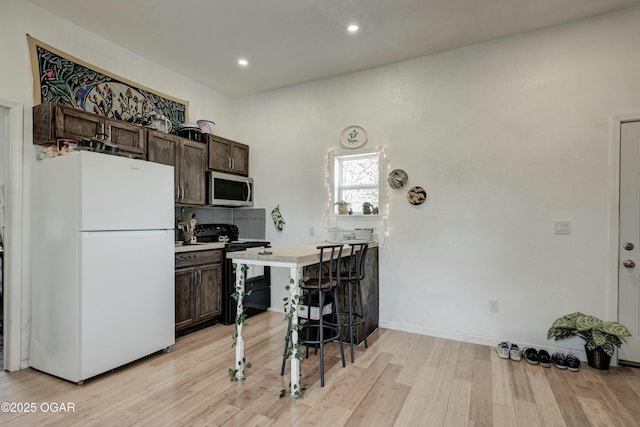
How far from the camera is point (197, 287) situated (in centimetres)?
353

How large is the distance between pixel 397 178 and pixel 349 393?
7.23 feet

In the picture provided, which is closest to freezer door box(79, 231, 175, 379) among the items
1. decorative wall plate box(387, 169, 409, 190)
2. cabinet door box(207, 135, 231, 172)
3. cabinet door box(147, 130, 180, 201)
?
cabinet door box(147, 130, 180, 201)

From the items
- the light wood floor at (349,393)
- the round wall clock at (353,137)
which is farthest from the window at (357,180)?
the light wood floor at (349,393)

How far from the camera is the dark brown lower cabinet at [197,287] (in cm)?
336

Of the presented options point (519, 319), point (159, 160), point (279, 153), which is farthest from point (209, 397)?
point (279, 153)

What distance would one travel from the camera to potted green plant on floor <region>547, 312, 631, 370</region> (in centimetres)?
261

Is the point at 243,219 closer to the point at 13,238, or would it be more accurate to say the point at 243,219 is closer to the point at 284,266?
the point at 13,238

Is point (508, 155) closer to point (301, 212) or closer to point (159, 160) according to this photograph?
point (301, 212)

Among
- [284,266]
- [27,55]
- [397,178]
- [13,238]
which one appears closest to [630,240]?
[397,178]

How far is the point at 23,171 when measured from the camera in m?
2.69

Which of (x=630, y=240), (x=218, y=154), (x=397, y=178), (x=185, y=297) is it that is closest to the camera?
(x=630, y=240)

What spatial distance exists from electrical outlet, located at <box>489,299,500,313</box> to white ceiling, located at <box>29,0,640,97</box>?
2535 mm

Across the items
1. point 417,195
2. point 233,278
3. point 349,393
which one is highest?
point 417,195

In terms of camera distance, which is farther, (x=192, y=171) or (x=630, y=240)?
(x=192, y=171)
